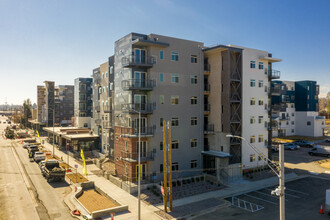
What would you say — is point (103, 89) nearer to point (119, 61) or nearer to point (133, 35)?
point (119, 61)

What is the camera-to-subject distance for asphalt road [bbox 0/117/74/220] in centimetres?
2495

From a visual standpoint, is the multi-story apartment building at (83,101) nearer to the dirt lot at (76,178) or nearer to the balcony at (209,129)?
the dirt lot at (76,178)

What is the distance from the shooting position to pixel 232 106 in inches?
1550

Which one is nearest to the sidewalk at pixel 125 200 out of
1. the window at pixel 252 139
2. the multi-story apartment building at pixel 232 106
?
the multi-story apartment building at pixel 232 106

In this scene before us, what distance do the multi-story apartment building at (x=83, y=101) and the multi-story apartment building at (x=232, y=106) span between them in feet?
140

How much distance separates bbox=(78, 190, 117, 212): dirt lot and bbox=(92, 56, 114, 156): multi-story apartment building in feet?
51.5

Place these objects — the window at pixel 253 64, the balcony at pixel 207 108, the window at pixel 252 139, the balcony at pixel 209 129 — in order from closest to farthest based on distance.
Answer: the balcony at pixel 209 129
the balcony at pixel 207 108
the window at pixel 253 64
the window at pixel 252 139

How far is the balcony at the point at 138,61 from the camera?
33.9m

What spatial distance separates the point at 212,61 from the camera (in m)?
40.1

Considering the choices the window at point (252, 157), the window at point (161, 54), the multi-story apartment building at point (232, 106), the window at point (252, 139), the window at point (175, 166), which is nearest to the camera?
the window at point (161, 54)

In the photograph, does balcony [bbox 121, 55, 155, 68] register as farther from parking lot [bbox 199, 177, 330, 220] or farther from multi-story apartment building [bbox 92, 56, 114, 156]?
parking lot [bbox 199, 177, 330, 220]

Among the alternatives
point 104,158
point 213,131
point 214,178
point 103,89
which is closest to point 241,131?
point 213,131

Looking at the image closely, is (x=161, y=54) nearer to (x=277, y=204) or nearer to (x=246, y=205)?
(x=246, y=205)

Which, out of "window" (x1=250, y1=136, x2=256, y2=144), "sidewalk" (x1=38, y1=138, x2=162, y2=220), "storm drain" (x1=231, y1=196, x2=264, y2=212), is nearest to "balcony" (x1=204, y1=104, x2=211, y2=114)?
"window" (x1=250, y1=136, x2=256, y2=144)
